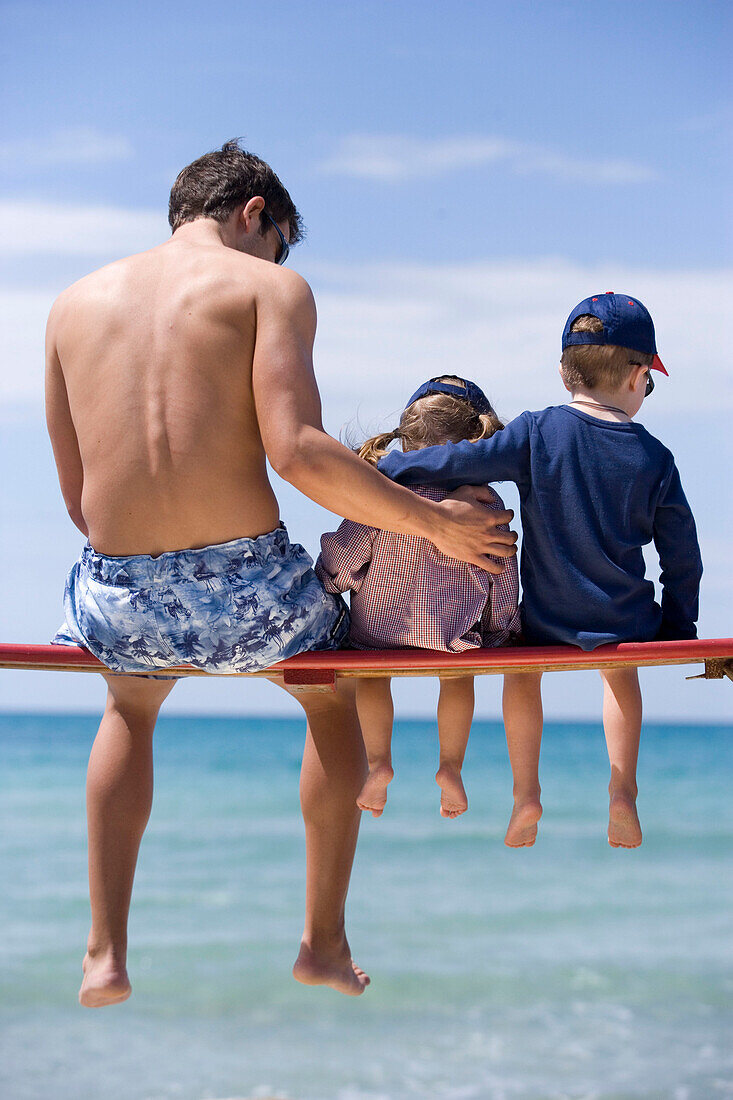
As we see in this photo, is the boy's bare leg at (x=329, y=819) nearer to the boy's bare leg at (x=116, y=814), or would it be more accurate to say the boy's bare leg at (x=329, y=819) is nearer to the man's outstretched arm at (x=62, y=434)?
the boy's bare leg at (x=116, y=814)

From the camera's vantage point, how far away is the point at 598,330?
10.3 ft

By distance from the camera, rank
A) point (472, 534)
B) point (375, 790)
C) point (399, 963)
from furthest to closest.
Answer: point (399, 963) < point (375, 790) < point (472, 534)

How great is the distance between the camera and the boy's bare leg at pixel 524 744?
3.30 m

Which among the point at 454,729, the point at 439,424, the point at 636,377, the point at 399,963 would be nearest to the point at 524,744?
the point at 454,729

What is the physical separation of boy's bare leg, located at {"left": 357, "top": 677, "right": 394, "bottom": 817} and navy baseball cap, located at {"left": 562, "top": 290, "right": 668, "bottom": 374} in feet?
3.58

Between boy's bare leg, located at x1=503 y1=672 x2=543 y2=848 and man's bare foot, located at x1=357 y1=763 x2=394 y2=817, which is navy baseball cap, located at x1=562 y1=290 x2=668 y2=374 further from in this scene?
man's bare foot, located at x1=357 y1=763 x2=394 y2=817

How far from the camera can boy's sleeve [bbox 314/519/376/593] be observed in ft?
10.4

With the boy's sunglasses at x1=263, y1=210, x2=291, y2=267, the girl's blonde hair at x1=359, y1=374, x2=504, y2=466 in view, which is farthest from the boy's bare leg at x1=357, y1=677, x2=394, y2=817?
the boy's sunglasses at x1=263, y1=210, x2=291, y2=267

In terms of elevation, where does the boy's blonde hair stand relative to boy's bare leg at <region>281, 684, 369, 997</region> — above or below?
above

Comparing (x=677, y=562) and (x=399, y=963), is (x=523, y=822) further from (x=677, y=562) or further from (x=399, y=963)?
(x=399, y=963)

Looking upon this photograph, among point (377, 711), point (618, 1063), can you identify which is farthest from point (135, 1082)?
point (377, 711)

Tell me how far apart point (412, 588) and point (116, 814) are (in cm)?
95

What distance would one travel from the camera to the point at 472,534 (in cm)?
298

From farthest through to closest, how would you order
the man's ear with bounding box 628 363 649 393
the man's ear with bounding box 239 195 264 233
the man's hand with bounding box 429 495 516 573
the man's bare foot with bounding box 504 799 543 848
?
the man's bare foot with bounding box 504 799 543 848 → the man's ear with bounding box 628 363 649 393 → the man's ear with bounding box 239 195 264 233 → the man's hand with bounding box 429 495 516 573
